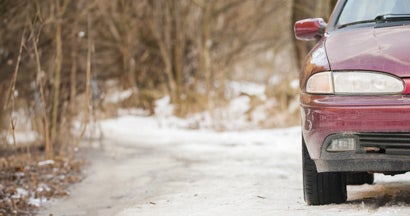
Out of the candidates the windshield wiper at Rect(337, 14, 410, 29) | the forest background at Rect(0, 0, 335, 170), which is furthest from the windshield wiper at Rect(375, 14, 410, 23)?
the forest background at Rect(0, 0, 335, 170)

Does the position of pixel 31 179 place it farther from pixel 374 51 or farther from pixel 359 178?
pixel 374 51

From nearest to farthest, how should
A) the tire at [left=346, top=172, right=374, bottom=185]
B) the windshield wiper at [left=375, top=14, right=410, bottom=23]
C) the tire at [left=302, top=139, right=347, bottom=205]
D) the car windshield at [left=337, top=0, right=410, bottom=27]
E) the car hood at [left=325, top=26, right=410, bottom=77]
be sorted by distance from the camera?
the car hood at [left=325, top=26, right=410, bottom=77]
the tire at [left=302, top=139, right=347, bottom=205]
the windshield wiper at [left=375, top=14, right=410, bottom=23]
the car windshield at [left=337, top=0, right=410, bottom=27]
the tire at [left=346, top=172, right=374, bottom=185]

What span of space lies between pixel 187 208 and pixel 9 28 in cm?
566

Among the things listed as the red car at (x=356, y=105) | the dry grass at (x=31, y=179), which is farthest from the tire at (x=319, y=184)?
the dry grass at (x=31, y=179)

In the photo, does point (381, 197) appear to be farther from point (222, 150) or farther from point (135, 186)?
point (222, 150)

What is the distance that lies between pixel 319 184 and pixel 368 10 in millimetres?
1253

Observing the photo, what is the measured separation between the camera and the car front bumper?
502 cm

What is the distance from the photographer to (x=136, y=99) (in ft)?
63.7

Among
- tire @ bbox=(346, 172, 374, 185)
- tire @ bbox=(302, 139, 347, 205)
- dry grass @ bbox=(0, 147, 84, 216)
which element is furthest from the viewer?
dry grass @ bbox=(0, 147, 84, 216)

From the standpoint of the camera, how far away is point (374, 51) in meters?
5.25

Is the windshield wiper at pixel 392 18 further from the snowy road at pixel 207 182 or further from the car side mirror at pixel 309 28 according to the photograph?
the snowy road at pixel 207 182

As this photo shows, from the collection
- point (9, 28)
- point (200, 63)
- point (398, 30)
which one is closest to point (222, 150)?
point (9, 28)

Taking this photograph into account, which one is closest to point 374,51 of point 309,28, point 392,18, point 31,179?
point 392,18

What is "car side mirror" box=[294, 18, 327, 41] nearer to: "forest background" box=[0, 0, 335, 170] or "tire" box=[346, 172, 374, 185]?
"tire" box=[346, 172, 374, 185]
